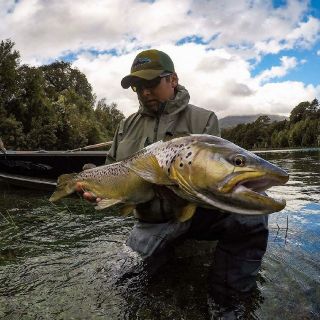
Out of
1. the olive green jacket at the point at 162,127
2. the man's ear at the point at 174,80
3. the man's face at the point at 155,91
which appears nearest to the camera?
the olive green jacket at the point at 162,127

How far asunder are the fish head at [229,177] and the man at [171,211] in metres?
0.58

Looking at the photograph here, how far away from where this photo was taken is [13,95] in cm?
3133

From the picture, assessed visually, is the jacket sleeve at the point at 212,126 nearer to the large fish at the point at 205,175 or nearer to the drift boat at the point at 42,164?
the large fish at the point at 205,175

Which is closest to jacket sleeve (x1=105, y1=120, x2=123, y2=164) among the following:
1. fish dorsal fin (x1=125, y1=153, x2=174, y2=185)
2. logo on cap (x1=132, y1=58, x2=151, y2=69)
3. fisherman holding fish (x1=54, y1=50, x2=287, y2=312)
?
fisherman holding fish (x1=54, y1=50, x2=287, y2=312)

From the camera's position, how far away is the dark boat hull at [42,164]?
31.8 ft

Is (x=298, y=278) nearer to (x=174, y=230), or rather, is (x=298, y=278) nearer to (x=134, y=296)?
(x=174, y=230)

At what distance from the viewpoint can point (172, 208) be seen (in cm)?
321

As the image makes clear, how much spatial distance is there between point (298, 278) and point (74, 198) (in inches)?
228

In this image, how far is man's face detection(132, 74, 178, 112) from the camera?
3.63m

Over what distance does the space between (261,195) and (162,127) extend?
177 centimetres

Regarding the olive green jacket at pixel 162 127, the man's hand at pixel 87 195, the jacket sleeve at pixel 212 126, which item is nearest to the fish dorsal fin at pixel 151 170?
the olive green jacket at pixel 162 127

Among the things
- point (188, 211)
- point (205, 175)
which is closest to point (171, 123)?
point (188, 211)

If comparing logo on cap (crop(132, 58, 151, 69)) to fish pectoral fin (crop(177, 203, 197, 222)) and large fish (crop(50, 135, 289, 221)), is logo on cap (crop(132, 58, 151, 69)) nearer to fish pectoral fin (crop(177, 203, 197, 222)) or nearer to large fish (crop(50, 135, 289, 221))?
large fish (crop(50, 135, 289, 221))

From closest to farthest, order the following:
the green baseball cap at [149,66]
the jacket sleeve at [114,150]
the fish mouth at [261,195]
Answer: the fish mouth at [261,195] → the green baseball cap at [149,66] → the jacket sleeve at [114,150]
